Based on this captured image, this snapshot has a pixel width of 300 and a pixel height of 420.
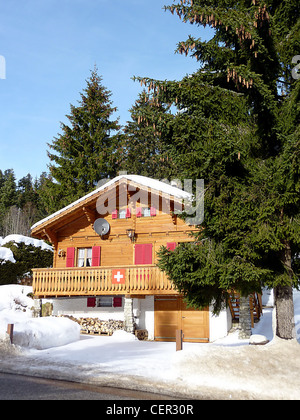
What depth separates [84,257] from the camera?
20750 millimetres

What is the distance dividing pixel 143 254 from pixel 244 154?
34.6 feet

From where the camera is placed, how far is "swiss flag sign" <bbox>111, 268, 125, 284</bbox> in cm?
1716

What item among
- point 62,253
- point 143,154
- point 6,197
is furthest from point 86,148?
point 6,197

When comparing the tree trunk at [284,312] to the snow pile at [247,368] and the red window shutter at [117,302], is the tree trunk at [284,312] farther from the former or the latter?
the red window shutter at [117,302]

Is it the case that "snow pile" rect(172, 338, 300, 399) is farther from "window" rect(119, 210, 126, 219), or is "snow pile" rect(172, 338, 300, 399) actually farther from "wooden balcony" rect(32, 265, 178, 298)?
"window" rect(119, 210, 126, 219)

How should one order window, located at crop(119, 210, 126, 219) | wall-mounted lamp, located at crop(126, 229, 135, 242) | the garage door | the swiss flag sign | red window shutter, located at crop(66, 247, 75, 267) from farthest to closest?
red window shutter, located at crop(66, 247, 75, 267)
window, located at crop(119, 210, 126, 219)
wall-mounted lamp, located at crop(126, 229, 135, 242)
the garage door
the swiss flag sign

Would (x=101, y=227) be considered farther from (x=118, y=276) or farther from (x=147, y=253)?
(x=118, y=276)

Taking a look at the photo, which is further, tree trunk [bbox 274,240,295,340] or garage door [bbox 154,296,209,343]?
garage door [bbox 154,296,209,343]

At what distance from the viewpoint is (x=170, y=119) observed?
10703 mm

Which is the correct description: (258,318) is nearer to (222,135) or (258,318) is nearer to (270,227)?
(270,227)

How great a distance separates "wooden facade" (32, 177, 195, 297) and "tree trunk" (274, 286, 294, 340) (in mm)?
7014

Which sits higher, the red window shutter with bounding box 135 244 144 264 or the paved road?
the red window shutter with bounding box 135 244 144 264

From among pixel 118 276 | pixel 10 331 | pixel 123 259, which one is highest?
pixel 123 259

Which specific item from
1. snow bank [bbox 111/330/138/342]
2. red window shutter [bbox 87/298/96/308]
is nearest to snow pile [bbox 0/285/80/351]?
snow bank [bbox 111/330/138/342]
